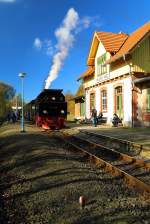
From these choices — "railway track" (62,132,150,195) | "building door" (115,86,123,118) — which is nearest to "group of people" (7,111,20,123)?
"building door" (115,86,123,118)

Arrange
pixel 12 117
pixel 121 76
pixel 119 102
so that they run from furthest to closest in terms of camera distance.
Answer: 1. pixel 12 117
2. pixel 119 102
3. pixel 121 76

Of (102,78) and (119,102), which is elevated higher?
(102,78)

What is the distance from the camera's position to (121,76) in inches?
1159

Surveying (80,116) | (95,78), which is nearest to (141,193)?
(95,78)

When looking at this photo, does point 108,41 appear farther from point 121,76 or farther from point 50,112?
point 50,112

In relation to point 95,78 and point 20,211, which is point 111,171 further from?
point 95,78

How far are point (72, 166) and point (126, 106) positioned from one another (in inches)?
695

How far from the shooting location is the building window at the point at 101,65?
3397 centimetres

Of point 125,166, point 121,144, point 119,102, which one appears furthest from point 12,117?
point 125,166

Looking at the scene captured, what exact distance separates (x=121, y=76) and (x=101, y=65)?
5825 mm

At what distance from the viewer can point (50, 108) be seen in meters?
29.2

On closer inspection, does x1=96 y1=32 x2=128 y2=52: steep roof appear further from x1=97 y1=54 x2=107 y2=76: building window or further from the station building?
x1=97 y1=54 x2=107 y2=76: building window

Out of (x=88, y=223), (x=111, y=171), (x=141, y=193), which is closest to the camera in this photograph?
(x=88, y=223)

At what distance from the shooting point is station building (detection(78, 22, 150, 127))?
2697cm
